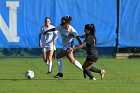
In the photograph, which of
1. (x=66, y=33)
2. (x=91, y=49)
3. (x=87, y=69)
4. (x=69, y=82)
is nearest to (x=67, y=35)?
(x=66, y=33)

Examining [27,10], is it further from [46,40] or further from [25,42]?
[46,40]

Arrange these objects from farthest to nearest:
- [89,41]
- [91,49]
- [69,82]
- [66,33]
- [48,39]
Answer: [48,39] → [66,33] → [91,49] → [89,41] → [69,82]

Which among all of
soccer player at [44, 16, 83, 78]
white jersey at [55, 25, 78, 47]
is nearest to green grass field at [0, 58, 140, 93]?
soccer player at [44, 16, 83, 78]

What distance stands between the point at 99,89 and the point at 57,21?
13502mm

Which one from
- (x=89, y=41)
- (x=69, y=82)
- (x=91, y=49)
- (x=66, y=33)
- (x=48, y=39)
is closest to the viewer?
(x=69, y=82)

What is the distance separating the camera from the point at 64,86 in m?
14.2

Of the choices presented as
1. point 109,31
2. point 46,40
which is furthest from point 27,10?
point 46,40

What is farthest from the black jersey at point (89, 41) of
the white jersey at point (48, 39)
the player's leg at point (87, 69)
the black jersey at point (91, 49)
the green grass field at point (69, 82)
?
the white jersey at point (48, 39)

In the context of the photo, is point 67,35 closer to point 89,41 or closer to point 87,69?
point 89,41

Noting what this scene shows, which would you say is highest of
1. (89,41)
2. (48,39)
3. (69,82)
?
(48,39)

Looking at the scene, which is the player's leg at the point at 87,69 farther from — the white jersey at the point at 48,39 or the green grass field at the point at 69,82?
the white jersey at the point at 48,39

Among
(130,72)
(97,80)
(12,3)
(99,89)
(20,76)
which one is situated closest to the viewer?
(99,89)

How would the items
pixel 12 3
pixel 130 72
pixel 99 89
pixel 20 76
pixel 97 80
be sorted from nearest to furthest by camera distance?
pixel 99 89, pixel 97 80, pixel 20 76, pixel 130 72, pixel 12 3

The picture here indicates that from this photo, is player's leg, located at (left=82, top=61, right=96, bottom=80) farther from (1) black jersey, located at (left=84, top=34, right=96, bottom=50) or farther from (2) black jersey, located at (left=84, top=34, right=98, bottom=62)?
(1) black jersey, located at (left=84, top=34, right=96, bottom=50)
